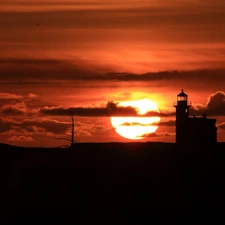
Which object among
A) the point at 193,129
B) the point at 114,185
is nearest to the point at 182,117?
the point at 193,129

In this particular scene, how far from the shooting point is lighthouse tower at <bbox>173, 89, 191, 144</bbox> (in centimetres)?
9012

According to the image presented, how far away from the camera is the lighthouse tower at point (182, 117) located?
90.1m

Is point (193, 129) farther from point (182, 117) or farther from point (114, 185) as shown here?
point (114, 185)

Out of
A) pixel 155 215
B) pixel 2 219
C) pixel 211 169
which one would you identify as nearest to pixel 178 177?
pixel 211 169

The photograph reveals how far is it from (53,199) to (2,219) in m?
5.43

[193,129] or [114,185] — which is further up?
[193,129]

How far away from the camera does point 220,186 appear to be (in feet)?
238

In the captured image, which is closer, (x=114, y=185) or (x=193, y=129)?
(x=114, y=185)

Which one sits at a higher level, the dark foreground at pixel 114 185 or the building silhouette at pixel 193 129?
the building silhouette at pixel 193 129

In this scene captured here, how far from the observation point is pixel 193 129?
3543 inches

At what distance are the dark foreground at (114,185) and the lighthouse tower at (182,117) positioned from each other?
6.24 metres

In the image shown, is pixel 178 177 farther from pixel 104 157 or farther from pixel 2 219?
pixel 2 219

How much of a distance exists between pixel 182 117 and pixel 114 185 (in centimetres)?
1904

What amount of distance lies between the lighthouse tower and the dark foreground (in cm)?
624
